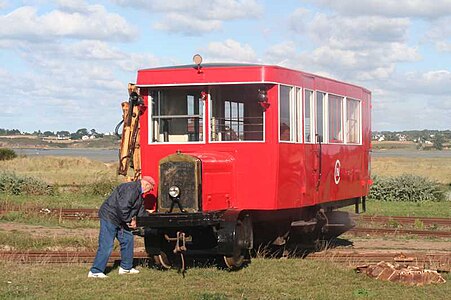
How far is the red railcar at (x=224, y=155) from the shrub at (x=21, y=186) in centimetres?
1982

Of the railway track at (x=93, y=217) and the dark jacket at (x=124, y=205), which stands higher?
the dark jacket at (x=124, y=205)

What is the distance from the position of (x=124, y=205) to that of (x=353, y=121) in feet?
22.0

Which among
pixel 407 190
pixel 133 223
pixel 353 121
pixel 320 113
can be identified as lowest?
pixel 407 190

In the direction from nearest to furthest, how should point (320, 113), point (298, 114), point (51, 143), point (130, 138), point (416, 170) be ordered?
point (130, 138), point (298, 114), point (320, 113), point (416, 170), point (51, 143)

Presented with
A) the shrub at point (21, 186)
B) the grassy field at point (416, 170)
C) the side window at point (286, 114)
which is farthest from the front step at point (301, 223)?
the grassy field at point (416, 170)

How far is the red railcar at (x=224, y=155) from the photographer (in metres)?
11.8

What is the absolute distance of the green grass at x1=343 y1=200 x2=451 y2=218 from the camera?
25766mm

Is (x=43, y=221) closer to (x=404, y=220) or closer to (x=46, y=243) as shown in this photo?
(x=46, y=243)

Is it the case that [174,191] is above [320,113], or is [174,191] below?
below

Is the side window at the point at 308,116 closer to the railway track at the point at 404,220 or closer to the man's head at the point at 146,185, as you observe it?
the man's head at the point at 146,185

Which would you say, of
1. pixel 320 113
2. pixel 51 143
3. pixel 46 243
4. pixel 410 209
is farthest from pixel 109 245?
pixel 51 143

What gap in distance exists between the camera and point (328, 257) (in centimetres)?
1427

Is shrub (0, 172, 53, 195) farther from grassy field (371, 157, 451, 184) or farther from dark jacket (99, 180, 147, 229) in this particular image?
grassy field (371, 157, 451, 184)

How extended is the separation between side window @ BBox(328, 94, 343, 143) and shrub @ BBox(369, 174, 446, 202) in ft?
54.1
